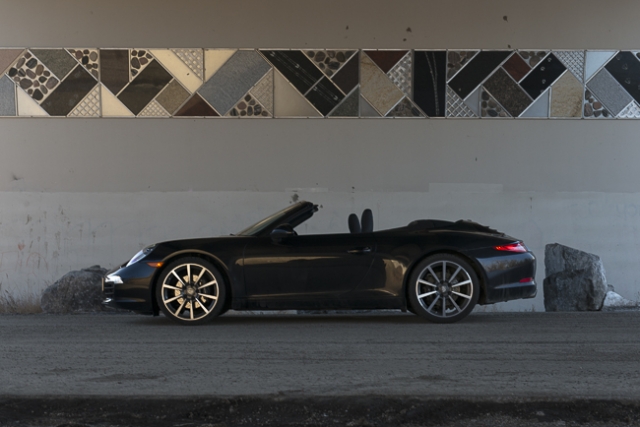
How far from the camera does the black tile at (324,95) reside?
12195mm

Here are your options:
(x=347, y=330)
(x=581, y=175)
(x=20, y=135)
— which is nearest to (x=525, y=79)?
(x=581, y=175)

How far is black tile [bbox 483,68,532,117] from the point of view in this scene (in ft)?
40.1

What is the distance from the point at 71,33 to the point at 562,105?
7.48m

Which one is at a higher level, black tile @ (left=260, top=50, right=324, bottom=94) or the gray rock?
black tile @ (left=260, top=50, right=324, bottom=94)

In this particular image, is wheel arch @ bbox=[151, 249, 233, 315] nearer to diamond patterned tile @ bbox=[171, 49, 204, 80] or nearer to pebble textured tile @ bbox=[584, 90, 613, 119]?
diamond patterned tile @ bbox=[171, 49, 204, 80]

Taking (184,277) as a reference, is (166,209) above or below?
above

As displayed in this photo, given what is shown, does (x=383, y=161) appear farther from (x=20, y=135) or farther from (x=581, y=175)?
(x=20, y=135)

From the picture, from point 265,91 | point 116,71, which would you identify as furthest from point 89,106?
point 265,91

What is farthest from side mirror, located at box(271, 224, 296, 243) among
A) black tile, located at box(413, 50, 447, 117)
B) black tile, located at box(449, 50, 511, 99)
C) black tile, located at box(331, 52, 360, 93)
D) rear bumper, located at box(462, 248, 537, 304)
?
black tile, located at box(449, 50, 511, 99)

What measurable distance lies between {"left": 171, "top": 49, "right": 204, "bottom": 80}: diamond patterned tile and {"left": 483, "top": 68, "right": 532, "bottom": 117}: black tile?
4.26 metres

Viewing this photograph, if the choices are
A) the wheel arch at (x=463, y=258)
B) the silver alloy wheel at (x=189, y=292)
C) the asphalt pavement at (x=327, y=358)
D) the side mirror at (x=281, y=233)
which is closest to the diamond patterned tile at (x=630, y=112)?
A: the asphalt pavement at (x=327, y=358)

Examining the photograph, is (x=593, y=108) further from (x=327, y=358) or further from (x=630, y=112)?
(x=327, y=358)

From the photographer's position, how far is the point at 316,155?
1220 cm

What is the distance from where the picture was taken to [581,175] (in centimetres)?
1229
